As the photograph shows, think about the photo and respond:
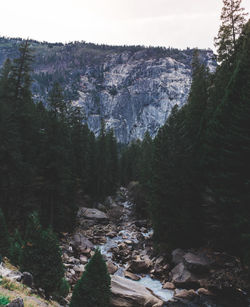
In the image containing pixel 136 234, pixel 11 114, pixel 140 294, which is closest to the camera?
pixel 140 294

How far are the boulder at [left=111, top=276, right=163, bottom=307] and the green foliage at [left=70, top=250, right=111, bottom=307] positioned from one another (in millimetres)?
3495

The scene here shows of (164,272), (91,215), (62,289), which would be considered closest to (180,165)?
(164,272)

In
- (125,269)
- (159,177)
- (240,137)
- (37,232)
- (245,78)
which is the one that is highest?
(245,78)

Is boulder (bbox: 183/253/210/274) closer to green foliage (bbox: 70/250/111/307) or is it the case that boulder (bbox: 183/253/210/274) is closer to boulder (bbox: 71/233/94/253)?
green foliage (bbox: 70/250/111/307)

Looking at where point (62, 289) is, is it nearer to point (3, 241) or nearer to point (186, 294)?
point (3, 241)

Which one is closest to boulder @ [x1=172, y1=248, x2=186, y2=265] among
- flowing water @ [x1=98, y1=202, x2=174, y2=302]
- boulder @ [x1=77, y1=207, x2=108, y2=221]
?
flowing water @ [x1=98, y1=202, x2=174, y2=302]

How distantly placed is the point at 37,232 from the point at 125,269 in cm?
1118

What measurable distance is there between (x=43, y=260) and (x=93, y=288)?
3.02 m

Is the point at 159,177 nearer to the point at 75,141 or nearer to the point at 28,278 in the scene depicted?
the point at 28,278

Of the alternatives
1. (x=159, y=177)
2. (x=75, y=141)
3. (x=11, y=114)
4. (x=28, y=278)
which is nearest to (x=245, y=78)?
(x=159, y=177)

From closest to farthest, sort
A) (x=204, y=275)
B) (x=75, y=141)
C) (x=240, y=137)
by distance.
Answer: (x=240, y=137) < (x=204, y=275) < (x=75, y=141)

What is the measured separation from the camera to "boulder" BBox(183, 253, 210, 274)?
54.9 feet

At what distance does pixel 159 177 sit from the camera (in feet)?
76.4

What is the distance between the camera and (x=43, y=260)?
11594mm
